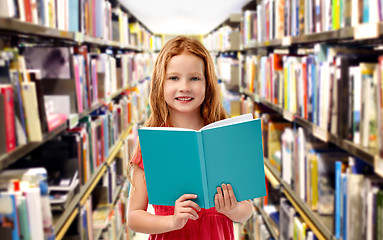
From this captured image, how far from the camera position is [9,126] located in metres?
1.12

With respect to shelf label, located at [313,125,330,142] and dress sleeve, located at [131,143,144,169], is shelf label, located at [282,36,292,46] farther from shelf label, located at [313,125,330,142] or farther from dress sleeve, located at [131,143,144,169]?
dress sleeve, located at [131,143,144,169]

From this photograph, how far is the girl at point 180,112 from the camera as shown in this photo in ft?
3.76

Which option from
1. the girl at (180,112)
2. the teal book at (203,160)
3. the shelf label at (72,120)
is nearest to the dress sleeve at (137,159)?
the girl at (180,112)

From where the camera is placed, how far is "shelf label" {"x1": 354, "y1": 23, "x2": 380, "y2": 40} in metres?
1.05

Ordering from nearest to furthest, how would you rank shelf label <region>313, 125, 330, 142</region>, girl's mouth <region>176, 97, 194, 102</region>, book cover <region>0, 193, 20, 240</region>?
book cover <region>0, 193, 20, 240</region> < girl's mouth <region>176, 97, 194, 102</region> < shelf label <region>313, 125, 330, 142</region>

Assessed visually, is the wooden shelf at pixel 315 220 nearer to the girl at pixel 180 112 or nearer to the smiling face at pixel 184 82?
the girl at pixel 180 112

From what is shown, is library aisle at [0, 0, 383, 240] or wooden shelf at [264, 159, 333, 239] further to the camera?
wooden shelf at [264, 159, 333, 239]

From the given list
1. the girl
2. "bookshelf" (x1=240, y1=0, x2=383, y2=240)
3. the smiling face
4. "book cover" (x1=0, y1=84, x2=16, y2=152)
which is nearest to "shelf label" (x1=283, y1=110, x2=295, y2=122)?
"bookshelf" (x1=240, y1=0, x2=383, y2=240)

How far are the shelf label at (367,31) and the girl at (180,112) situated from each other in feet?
1.54

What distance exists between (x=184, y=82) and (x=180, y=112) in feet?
0.45

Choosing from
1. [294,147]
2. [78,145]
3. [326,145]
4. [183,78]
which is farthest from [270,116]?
[183,78]

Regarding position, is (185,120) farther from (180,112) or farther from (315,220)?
(315,220)

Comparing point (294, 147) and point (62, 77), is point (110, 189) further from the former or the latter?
point (294, 147)

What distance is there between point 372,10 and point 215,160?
Answer: 0.72 m
